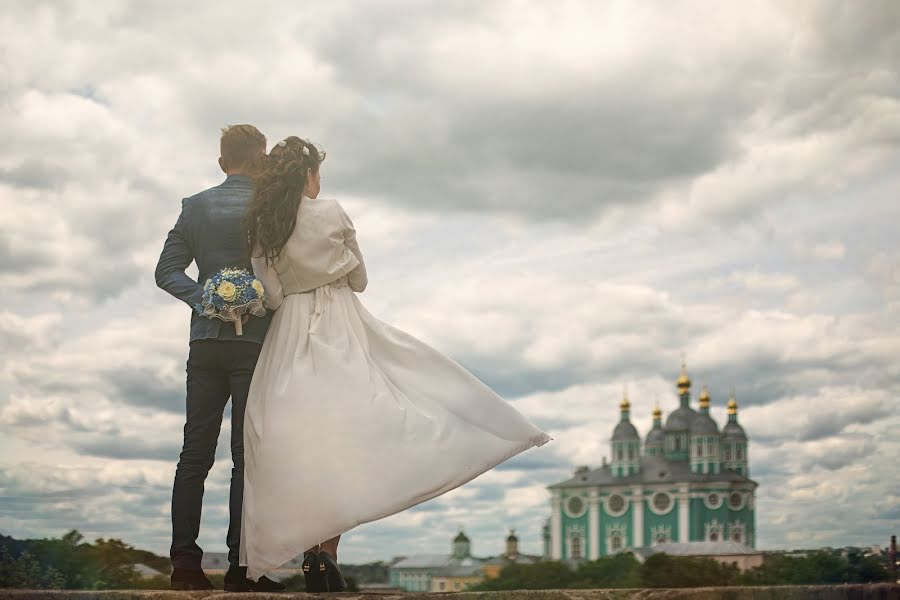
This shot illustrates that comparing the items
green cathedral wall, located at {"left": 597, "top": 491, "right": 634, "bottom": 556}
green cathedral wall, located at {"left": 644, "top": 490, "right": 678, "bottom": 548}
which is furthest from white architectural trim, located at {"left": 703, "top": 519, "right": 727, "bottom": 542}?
green cathedral wall, located at {"left": 597, "top": 491, "right": 634, "bottom": 556}

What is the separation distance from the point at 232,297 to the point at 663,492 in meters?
88.8

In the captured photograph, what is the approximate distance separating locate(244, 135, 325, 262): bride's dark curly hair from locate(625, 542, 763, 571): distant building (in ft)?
260

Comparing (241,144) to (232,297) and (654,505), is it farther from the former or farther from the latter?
(654,505)

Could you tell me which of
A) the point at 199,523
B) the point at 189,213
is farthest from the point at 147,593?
the point at 189,213

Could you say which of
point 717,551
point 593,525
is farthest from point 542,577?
point 593,525

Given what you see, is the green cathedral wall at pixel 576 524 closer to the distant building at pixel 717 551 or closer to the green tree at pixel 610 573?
the distant building at pixel 717 551

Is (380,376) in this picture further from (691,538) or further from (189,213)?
(691,538)

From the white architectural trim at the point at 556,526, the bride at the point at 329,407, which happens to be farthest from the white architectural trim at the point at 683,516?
the bride at the point at 329,407

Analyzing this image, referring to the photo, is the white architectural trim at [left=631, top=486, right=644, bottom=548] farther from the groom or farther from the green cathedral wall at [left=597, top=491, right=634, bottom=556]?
the groom

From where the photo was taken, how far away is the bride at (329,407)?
4406mm

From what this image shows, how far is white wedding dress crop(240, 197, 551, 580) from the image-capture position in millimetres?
4406

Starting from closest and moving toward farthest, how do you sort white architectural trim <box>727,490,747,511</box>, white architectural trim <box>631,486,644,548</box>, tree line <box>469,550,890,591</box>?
tree line <box>469,550,890,591</box> < white architectural trim <box>631,486,644,548</box> < white architectural trim <box>727,490,747,511</box>

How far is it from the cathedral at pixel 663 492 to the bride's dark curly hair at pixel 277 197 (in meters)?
86.1

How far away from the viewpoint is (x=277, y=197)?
4.56 meters
